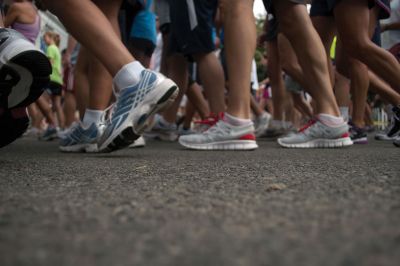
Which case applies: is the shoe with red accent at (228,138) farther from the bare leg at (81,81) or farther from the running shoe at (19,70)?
the bare leg at (81,81)

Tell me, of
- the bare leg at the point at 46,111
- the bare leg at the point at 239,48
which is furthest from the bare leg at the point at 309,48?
the bare leg at the point at 46,111

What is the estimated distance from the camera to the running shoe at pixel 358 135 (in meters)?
2.58

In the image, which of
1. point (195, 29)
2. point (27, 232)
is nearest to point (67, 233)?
point (27, 232)

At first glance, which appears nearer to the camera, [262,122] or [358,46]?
[358,46]

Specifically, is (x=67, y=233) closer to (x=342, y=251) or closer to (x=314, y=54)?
(x=342, y=251)

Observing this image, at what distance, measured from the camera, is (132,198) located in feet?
2.14

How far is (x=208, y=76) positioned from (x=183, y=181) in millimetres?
1817

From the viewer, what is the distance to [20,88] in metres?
1.08

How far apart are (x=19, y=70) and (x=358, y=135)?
212 centimetres

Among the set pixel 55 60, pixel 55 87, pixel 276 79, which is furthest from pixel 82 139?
pixel 55 60

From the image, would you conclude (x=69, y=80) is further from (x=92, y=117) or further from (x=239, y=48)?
(x=239, y=48)

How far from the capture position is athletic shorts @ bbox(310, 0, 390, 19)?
6.43 feet

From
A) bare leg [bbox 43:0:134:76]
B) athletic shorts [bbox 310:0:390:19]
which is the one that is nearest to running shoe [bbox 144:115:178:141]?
athletic shorts [bbox 310:0:390:19]

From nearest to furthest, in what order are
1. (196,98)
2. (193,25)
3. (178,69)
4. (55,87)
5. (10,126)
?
(10,126), (193,25), (178,69), (196,98), (55,87)
